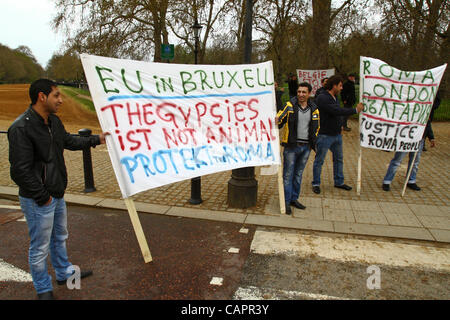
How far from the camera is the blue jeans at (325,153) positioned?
5480 mm

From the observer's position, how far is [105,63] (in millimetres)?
3287

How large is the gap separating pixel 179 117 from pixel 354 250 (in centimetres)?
257

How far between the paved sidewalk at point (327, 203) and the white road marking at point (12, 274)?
182 centimetres

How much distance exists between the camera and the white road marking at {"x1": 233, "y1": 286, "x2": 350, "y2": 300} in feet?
9.46

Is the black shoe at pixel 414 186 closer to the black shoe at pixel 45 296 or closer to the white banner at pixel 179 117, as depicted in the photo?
the white banner at pixel 179 117

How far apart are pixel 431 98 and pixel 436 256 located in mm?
2938

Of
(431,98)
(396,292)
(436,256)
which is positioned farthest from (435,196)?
(396,292)

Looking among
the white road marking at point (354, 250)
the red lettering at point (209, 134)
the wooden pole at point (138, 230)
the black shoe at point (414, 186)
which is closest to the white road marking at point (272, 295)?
the white road marking at point (354, 250)

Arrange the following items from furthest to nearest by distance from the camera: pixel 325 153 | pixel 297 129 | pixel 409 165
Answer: pixel 409 165 < pixel 325 153 < pixel 297 129

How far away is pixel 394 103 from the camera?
5305 mm

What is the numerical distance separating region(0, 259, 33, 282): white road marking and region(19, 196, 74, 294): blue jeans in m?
0.46

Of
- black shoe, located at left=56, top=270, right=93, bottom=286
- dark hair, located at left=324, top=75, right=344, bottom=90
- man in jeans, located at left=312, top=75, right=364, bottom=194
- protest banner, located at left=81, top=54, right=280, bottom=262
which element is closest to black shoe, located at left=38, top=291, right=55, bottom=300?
black shoe, located at left=56, top=270, right=93, bottom=286

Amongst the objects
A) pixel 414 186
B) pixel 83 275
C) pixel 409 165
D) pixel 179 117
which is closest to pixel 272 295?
pixel 83 275

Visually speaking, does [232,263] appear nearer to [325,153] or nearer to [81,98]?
[325,153]
